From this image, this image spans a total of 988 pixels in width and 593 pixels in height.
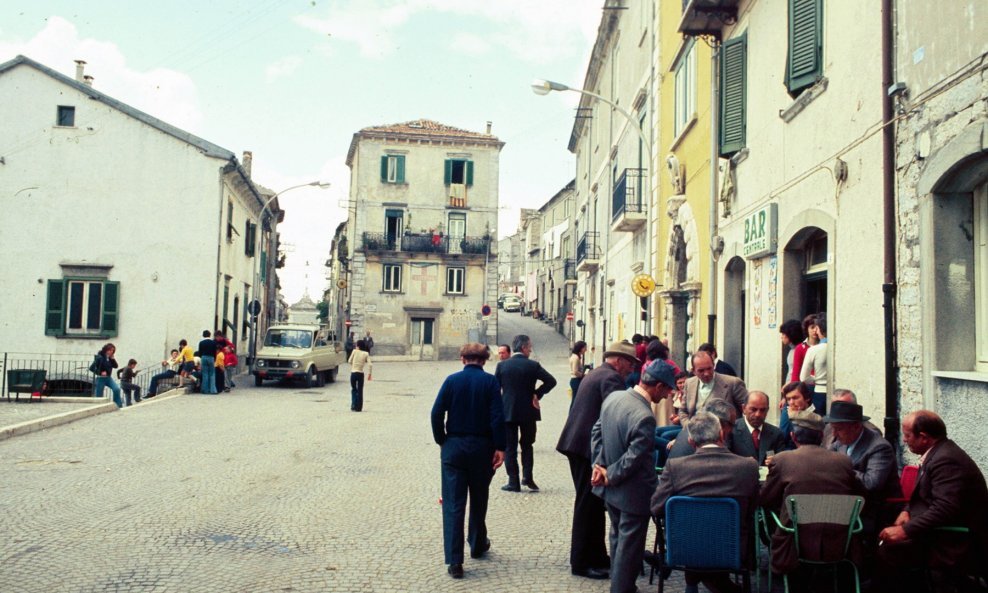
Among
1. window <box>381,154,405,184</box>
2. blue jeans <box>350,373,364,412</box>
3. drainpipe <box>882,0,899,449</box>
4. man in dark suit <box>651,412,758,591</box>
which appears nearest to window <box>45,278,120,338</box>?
blue jeans <box>350,373,364,412</box>

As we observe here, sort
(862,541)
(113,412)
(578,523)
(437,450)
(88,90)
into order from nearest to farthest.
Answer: (862,541), (578,523), (437,450), (113,412), (88,90)

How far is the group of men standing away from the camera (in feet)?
15.6

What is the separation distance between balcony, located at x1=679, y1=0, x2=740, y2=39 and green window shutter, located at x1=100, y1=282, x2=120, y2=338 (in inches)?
791

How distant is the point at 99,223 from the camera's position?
2655 cm

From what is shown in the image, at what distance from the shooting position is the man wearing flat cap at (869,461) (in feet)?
17.0

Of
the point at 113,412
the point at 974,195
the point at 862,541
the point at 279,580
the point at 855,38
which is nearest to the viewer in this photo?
the point at 862,541

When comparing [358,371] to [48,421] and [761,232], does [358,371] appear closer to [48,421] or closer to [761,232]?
[48,421]

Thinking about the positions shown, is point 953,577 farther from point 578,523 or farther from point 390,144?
point 390,144

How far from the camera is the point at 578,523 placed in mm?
5988

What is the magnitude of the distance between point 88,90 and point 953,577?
27.7 metres

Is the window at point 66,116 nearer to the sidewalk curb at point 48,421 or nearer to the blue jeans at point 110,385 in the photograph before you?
the blue jeans at point 110,385

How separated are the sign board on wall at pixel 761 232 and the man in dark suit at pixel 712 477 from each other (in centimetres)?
→ 635

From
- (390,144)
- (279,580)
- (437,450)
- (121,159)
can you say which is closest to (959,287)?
(279,580)

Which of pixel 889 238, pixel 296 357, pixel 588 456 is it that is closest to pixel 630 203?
pixel 296 357
